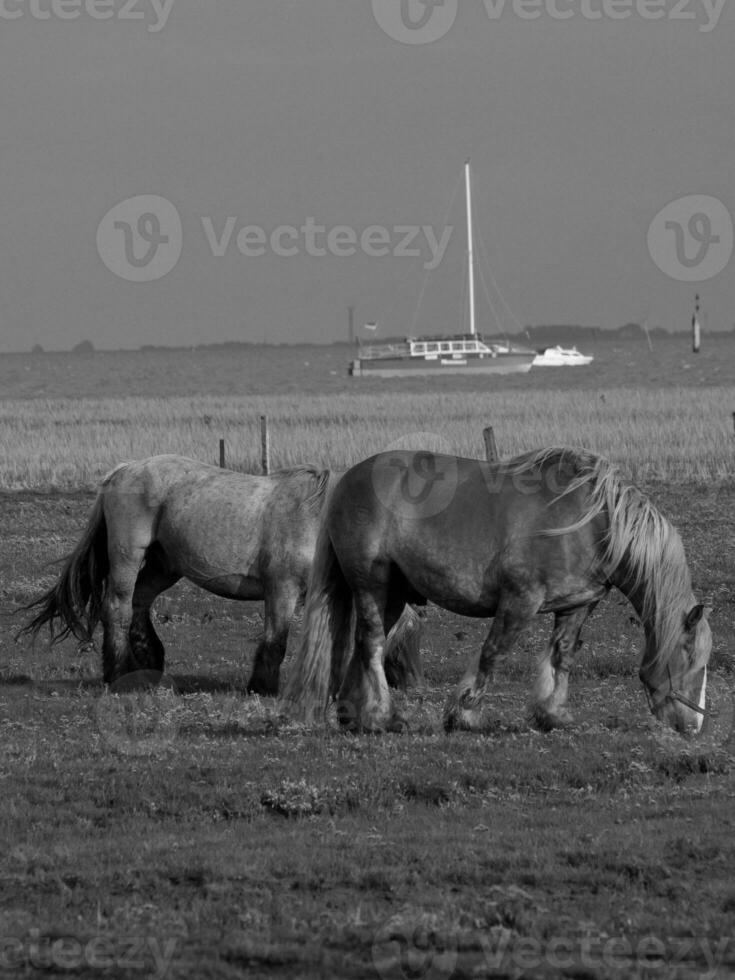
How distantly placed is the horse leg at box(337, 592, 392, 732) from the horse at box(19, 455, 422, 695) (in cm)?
160

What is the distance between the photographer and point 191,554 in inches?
491

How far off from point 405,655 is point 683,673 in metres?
2.86

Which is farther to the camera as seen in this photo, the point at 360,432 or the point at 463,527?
the point at 360,432

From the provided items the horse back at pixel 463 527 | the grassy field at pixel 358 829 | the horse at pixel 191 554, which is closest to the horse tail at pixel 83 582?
the horse at pixel 191 554

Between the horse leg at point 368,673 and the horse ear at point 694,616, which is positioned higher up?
the horse ear at point 694,616

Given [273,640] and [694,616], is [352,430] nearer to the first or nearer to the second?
[273,640]

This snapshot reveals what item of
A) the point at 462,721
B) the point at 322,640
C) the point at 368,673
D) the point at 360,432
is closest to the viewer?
the point at 462,721

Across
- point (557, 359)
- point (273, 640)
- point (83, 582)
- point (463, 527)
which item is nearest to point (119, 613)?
point (83, 582)

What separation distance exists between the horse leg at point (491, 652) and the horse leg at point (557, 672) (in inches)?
11.3

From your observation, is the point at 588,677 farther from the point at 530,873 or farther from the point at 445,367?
the point at 445,367

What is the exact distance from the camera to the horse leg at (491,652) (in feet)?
31.7

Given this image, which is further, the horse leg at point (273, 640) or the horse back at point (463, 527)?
the horse leg at point (273, 640)

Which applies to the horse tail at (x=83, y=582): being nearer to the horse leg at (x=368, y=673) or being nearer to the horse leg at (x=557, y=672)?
the horse leg at (x=368, y=673)

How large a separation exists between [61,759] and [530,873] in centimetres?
378
